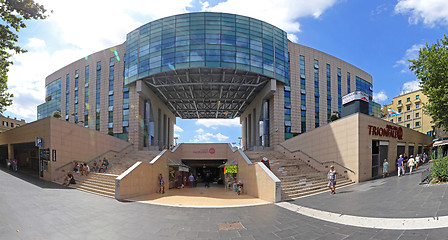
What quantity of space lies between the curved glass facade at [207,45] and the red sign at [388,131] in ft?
54.7

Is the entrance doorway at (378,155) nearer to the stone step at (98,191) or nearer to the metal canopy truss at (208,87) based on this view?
the metal canopy truss at (208,87)

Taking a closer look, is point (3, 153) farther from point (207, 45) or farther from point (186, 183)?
point (207, 45)

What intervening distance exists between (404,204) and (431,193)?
226 centimetres

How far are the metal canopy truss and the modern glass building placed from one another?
0.56ft

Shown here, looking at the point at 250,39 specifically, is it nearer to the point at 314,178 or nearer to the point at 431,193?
the point at 314,178

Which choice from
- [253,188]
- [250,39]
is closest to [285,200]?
[253,188]

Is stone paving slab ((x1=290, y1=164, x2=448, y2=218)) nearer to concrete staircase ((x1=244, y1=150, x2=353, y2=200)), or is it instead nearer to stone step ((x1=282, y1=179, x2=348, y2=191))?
concrete staircase ((x1=244, y1=150, x2=353, y2=200))

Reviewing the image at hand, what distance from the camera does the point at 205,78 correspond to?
112ft

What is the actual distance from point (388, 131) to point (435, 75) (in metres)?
8.71

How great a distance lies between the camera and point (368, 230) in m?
5.97

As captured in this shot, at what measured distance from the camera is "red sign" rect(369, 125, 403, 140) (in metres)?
16.6

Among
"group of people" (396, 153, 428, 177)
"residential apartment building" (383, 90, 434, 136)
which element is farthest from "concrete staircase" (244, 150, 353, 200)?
"residential apartment building" (383, 90, 434, 136)

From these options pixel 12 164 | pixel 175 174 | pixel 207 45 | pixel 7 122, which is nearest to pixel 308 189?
pixel 175 174

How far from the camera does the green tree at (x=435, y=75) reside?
20031 mm
